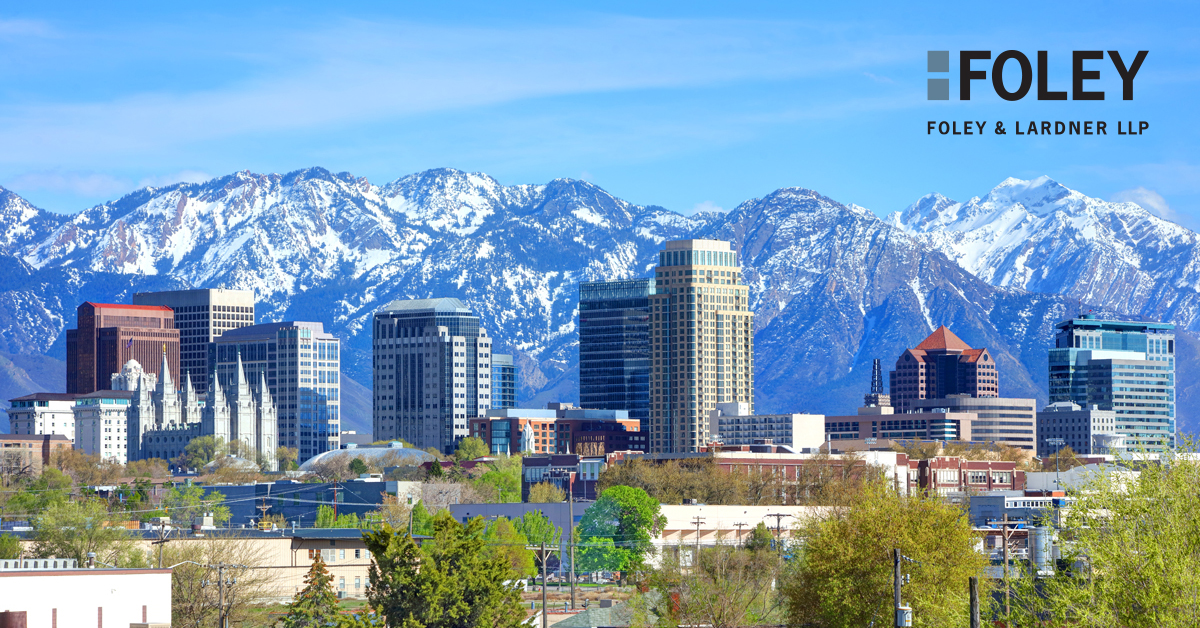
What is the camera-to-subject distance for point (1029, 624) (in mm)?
71875

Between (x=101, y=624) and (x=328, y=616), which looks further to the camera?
(x=328, y=616)

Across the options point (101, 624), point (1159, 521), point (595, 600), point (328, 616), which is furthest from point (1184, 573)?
point (595, 600)

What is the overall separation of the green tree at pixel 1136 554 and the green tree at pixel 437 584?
2716 cm

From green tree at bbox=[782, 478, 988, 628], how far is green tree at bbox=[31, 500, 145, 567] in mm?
70548

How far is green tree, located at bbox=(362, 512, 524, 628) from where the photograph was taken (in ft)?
288

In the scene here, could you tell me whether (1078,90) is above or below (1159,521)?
above

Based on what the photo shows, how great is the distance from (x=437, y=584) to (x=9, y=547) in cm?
8658

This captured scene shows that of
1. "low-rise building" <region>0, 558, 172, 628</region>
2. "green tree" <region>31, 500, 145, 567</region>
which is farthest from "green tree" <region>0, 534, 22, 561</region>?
"low-rise building" <region>0, 558, 172, 628</region>

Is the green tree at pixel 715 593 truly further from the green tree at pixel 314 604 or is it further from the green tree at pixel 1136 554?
the green tree at pixel 1136 554

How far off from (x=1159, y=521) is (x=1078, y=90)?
5516cm

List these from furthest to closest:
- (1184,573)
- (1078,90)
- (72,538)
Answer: (72,538)
(1078,90)
(1184,573)

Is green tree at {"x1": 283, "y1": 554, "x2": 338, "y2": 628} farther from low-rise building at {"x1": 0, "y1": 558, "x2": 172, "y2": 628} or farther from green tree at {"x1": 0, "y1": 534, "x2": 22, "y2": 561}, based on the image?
green tree at {"x1": 0, "y1": 534, "x2": 22, "y2": 561}

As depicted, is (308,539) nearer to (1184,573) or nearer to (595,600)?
(595,600)

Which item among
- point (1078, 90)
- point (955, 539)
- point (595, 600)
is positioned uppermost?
point (1078, 90)
